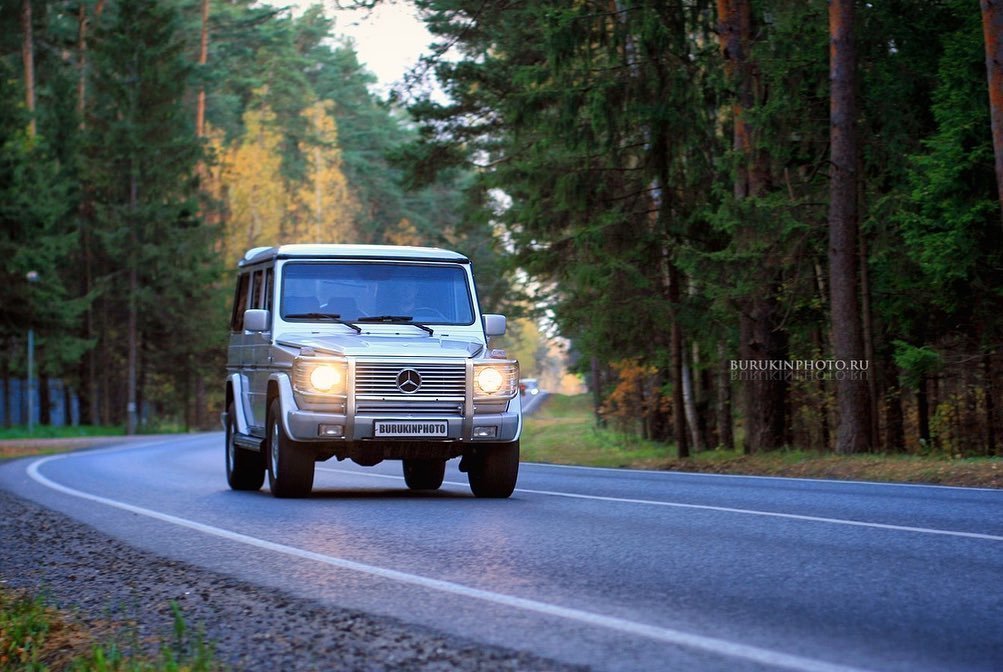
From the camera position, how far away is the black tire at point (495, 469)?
14.2m

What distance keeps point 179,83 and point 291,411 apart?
57.6 metres

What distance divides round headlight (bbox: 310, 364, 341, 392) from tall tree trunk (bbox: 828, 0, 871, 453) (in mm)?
11340

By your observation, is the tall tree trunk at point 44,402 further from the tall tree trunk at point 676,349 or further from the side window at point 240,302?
the side window at point 240,302

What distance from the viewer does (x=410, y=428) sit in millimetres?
13492

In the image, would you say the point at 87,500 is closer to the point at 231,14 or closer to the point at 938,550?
the point at 938,550

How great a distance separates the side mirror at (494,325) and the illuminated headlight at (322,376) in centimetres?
181

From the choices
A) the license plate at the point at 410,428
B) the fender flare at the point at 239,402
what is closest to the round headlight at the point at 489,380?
the license plate at the point at 410,428

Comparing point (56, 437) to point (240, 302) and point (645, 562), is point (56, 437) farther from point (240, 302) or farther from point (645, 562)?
point (645, 562)

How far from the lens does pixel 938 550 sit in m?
9.19

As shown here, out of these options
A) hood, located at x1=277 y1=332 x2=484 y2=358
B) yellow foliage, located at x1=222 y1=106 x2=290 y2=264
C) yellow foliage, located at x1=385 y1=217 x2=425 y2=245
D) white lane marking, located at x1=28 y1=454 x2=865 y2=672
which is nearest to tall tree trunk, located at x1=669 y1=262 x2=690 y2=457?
hood, located at x1=277 y1=332 x2=484 y2=358

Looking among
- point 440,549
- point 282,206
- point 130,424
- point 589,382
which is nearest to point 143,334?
point 130,424

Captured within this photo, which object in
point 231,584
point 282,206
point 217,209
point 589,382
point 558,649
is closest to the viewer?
point 558,649

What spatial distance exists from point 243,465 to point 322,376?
3357mm

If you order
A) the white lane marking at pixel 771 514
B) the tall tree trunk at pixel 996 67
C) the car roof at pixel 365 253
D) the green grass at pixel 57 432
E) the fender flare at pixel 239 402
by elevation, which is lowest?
the white lane marking at pixel 771 514
